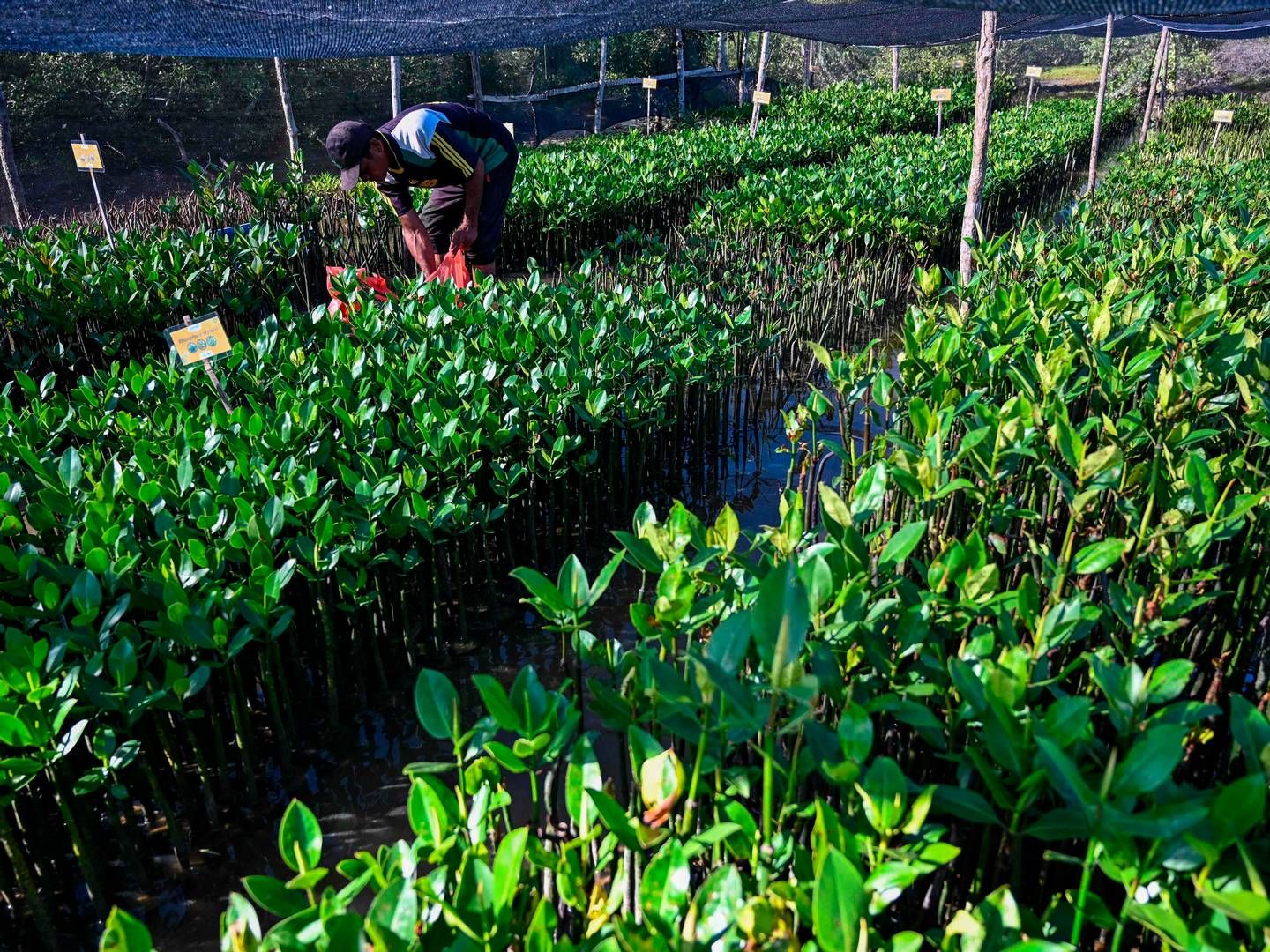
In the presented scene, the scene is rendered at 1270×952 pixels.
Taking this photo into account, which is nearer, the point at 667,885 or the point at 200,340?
the point at 667,885

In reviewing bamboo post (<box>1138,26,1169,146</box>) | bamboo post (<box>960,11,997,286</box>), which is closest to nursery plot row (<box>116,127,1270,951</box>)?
bamboo post (<box>960,11,997,286</box>)

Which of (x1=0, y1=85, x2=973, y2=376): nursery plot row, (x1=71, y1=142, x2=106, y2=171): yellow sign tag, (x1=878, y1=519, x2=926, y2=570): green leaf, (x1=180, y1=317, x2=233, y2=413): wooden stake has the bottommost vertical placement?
(x1=0, y1=85, x2=973, y2=376): nursery plot row

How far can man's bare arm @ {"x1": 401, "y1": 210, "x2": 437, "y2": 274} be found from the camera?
174 inches

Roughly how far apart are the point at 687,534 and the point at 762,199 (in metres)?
5.05

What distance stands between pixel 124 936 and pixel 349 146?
3.63 meters

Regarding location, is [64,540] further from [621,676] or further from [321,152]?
[321,152]

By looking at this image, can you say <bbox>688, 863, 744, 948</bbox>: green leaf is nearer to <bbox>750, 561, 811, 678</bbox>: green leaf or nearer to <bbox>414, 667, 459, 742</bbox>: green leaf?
<bbox>750, 561, 811, 678</bbox>: green leaf

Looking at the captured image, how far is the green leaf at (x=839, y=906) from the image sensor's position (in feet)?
2.46

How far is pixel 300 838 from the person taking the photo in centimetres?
98

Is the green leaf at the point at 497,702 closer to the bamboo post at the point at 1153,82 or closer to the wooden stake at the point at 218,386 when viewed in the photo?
the wooden stake at the point at 218,386

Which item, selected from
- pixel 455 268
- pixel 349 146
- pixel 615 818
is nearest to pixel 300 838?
pixel 615 818

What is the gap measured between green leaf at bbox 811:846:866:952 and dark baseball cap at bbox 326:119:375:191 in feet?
12.0

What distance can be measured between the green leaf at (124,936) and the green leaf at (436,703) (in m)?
0.32

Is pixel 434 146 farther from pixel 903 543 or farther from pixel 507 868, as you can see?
pixel 507 868
